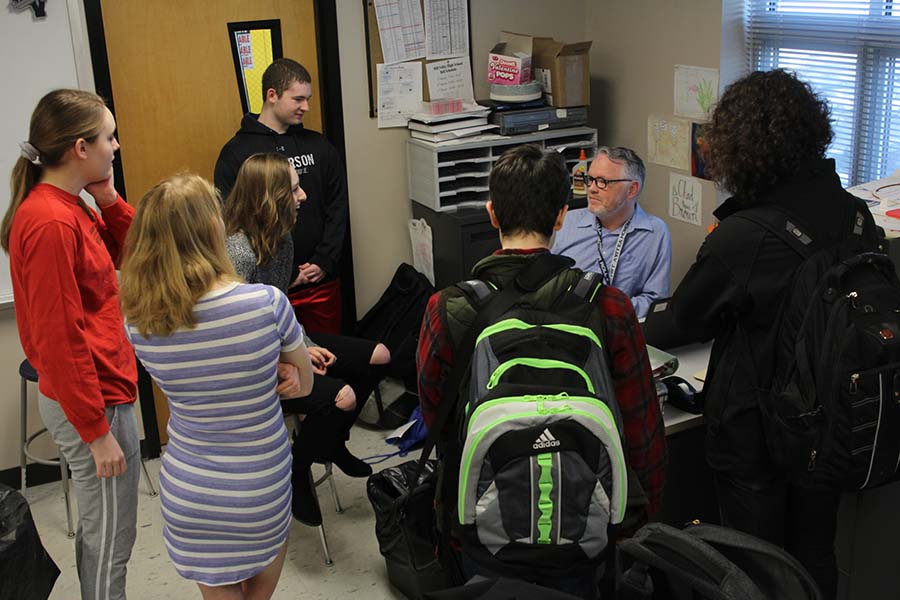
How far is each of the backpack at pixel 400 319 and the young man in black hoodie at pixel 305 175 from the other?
0.68ft

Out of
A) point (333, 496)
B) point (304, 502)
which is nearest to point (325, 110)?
point (333, 496)

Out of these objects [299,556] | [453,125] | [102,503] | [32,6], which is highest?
[32,6]

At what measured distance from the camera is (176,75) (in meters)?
3.67

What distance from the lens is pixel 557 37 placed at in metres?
4.34

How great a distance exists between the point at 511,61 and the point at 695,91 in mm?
788

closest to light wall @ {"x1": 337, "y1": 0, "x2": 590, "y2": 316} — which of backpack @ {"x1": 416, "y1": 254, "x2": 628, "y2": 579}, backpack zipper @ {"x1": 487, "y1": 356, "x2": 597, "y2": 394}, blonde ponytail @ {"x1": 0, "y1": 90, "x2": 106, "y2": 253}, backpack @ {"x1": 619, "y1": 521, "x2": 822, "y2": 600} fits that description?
blonde ponytail @ {"x1": 0, "y1": 90, "x2": 106, "y2": 253}

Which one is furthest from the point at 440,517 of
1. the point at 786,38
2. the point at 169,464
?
the point at 786,38

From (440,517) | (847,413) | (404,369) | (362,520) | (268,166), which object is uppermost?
(268,166)

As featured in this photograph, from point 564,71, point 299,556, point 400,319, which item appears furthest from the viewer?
point 400,319

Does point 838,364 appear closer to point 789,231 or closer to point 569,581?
point 789,231

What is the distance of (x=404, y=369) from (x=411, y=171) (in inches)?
34.9

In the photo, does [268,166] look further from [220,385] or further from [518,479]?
[518,479]

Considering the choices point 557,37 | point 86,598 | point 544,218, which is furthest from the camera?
point 557,37

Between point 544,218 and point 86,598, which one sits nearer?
point 544,218
